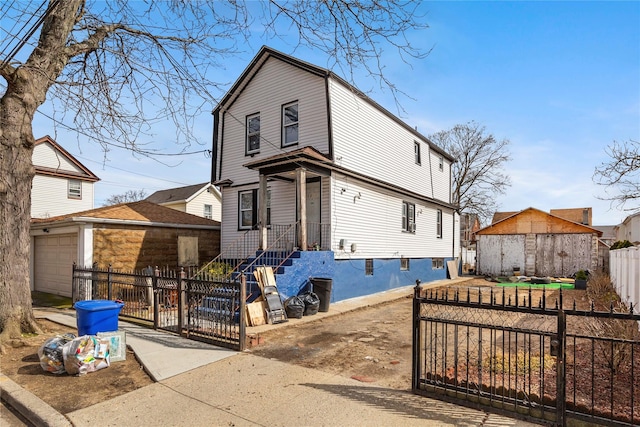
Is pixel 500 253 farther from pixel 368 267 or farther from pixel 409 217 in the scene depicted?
pixel 368 267

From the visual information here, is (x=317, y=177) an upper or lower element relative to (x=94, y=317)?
upper

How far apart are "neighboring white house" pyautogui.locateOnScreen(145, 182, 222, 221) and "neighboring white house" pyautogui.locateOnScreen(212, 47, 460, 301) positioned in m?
17.4

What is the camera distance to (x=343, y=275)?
516 inches

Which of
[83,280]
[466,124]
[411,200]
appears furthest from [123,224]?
[466,124]

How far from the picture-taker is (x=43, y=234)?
1544cm

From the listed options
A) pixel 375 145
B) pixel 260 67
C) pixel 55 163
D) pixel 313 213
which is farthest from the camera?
pixel 55 163

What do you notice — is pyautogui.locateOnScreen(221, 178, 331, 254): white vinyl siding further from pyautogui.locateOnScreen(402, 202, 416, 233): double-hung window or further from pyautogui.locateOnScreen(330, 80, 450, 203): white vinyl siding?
pyautogui.locateOnScreen(402, 202, 416, 233): double-hung window

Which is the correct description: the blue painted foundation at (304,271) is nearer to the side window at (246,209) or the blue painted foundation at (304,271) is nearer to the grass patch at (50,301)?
the side window at (246,209)

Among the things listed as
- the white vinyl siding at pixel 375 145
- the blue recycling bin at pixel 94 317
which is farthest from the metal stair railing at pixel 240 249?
the blue recycling bin at pixel 94 317

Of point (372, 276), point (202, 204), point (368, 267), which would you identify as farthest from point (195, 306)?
point (202, 204)

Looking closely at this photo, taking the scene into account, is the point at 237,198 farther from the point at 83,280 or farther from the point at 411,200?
the point at 411,200

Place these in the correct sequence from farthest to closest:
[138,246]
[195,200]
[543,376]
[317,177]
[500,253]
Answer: [195,200], [500,253], [138,246], [317,177], [543,376]

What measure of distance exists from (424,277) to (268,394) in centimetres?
1642

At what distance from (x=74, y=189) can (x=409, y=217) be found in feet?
69.2
